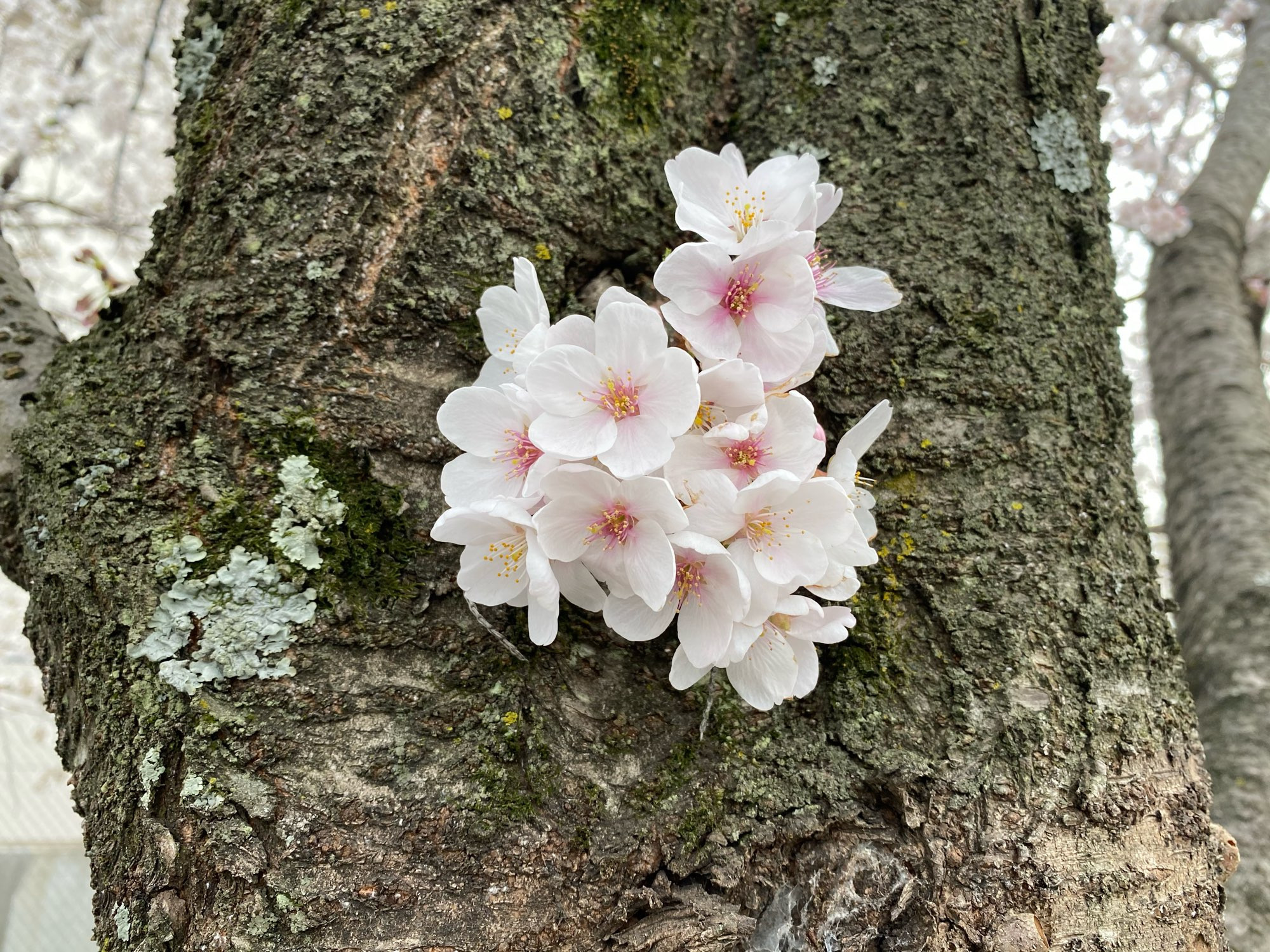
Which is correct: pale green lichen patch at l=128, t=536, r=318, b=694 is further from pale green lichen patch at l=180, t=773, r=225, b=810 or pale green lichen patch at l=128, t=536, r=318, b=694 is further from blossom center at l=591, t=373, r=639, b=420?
blossom center at l=591, t=373, r=639, b=420

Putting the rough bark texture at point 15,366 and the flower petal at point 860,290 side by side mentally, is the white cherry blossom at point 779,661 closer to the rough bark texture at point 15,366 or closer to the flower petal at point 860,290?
the flower petal at point 860,290

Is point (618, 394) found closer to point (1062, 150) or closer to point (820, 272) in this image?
point (820, 272)

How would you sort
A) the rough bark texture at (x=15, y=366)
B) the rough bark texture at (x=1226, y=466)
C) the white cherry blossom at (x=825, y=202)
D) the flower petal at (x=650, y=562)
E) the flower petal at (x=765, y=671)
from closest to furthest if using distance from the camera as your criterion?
Answer: 1. the flower petal at (x=650, y=562)
2. the flower petal at (x=765, y=671)
3. the white cherry blossom at (x=825, y=202)
4. the rough bark texture at (x=15, y=366)
5. the rough bark texture at (x=1226, y=466)

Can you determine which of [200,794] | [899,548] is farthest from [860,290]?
[200,794]

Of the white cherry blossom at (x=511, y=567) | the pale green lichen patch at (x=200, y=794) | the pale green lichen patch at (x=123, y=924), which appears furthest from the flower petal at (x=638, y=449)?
the pale green lichen patch at (x=123, y=924)

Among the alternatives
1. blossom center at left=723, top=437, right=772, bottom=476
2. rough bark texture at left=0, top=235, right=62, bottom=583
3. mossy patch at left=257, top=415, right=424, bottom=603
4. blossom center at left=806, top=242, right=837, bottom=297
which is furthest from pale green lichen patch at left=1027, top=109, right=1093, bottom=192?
rough bark texture at left=0, top=235, right=62, bottom=583

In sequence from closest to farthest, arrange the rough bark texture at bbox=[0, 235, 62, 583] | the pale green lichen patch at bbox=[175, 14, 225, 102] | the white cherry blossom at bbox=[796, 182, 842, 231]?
the white cherry blossom at bbox=[796, 182, 842, 231] < the rough bark texture at bbox=[0, 235, 62, 583] < the pale green lichen patch at bbox=[175, 14, 225, 102]

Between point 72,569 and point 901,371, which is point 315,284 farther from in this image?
point 901,371
